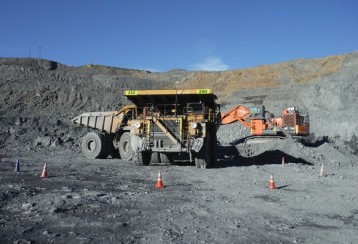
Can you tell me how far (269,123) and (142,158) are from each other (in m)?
10.4

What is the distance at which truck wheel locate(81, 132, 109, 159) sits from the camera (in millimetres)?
18875

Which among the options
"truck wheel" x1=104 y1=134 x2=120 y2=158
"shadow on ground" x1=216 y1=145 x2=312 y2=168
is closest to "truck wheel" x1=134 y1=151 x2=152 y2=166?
"shadow on ground" x1=216 y1=145 x2=312 y2=168

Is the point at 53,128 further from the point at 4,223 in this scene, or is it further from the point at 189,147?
the point at 4,223

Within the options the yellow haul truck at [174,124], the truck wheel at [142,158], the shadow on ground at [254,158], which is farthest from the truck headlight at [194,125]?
the shadow on ground at [254,158]

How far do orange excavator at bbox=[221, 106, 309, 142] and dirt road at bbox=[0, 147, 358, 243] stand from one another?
11.5 m

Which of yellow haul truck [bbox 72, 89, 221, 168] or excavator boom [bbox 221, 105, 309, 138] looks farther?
excavator boom [bbox 221, 105, 309, 138]

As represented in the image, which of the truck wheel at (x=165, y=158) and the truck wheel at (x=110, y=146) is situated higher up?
the truck wheel at (x=110, y=146)

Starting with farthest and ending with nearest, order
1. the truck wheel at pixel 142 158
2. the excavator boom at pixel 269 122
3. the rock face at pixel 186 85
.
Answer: the rock face at pixel 186 85, the excavator boom at pixel 269 122, the truck wheel at pixel 142 158

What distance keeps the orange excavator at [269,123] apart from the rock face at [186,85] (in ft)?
10.7

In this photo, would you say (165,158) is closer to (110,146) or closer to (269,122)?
(110,146)

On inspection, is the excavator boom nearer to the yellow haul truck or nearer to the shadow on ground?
the shadow on ground

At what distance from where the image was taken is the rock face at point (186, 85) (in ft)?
92.9

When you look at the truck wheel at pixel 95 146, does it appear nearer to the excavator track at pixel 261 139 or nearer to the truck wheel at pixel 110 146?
the truck wheel at pixel 110 146

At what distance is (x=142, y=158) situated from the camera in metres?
15.2
